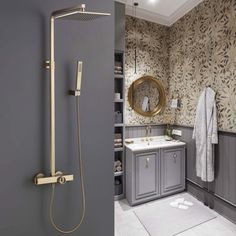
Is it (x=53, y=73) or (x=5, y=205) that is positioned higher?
(x=53, y=73)

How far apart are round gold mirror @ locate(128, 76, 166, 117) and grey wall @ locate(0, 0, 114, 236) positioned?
5.54 feet

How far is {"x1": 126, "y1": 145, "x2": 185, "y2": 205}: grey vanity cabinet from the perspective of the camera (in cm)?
A: 246

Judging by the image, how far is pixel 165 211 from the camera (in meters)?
2.34

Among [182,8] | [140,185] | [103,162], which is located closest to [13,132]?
[103,162]

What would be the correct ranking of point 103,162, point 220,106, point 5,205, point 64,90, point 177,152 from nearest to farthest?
point 5,205 < point 64,90 < point 103,162 < point 220,106 < point 177,152

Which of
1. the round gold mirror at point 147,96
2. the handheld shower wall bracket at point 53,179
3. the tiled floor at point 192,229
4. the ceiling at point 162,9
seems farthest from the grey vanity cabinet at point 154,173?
the ceiling at point 162,9

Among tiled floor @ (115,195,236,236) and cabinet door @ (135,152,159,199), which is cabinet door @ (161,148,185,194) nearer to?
cabinet door @ (135,152,159,199)

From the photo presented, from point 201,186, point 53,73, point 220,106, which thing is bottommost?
point 201,186

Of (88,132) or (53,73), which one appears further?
(88,132)

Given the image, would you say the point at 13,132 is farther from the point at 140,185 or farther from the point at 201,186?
the point at 201,186

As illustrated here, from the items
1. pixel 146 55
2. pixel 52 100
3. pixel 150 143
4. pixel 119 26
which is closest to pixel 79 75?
pixel 52 100

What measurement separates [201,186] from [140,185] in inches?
37.3

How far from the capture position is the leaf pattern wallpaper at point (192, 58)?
7.09 feet

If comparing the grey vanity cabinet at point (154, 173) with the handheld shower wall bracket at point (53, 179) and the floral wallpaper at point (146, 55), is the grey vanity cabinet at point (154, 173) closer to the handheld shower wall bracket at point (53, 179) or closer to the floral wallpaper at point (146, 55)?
→ the floral wallpaper at point (146, 55)
